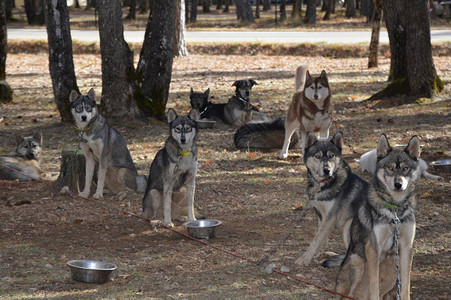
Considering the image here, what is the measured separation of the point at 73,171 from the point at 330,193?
4966 millimetres

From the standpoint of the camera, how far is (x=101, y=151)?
1042 cm

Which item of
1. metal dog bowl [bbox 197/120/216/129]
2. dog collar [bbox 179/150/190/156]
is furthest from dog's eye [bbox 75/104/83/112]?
metal dog bowl [bbox 197/120/216/129]

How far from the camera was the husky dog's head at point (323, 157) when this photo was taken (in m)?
7.29

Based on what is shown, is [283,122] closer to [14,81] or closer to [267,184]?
[267,184]

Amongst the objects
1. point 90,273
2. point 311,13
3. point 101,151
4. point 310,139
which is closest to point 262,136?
point 101,151

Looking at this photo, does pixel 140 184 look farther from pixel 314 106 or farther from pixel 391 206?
pixel 391 206

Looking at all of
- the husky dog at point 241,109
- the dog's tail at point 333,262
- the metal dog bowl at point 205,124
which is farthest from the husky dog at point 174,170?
the husky dog at point 241,109

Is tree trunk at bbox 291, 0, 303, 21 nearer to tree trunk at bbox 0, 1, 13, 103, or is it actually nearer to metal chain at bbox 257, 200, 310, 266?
tree trunk at bbox 0, 1, 13, 103

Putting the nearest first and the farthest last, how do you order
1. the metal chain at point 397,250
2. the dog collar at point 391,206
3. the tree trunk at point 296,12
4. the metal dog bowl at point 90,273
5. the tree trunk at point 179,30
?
the metal chain at point 397,250 < the dog collar at point 391,206 < the metal dog bowl at point 90,273 < the tree trunk at point 179,30 < the tree trunk at point 296,12

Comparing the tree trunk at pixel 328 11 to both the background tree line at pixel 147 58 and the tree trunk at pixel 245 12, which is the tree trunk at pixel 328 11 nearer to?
the tree trunk at pixel 245 12

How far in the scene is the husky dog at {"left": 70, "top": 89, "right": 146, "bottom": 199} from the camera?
10.4 m

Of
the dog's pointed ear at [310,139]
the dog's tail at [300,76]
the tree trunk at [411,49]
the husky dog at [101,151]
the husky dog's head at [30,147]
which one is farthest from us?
the tree trunk at [411,49]

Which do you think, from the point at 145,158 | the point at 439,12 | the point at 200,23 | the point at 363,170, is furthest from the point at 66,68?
the point at 439,12

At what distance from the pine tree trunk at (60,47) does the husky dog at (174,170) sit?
6325 mm
